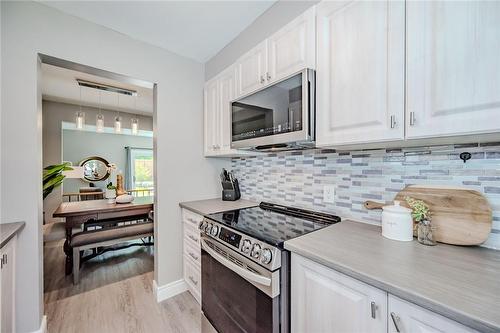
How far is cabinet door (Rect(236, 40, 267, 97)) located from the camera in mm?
1579

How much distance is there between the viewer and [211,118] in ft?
7.32

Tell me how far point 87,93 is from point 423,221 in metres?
4.97

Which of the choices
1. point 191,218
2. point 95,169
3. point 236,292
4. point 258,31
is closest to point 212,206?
point 191,218

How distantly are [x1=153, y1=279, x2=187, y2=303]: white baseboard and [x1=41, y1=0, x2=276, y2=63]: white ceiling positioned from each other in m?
2.45

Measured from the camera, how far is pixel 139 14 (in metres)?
1.71

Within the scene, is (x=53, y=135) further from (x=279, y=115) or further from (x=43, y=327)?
(x=279, y=115)

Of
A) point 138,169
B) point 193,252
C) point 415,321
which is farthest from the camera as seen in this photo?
point 138,169

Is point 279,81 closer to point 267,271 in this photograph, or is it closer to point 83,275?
point 267,271

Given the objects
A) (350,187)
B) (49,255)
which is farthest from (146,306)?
(49,255)

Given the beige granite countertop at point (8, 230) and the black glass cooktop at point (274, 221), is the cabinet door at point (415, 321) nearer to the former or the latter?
the black glass cooktop at point (274, 221)

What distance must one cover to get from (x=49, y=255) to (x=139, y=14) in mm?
3583

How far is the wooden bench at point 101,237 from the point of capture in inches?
92.8

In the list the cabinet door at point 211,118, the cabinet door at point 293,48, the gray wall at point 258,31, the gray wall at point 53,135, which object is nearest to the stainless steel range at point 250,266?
the cabinet door at point 211,118

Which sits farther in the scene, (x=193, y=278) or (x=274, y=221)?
(x=193, y=278)
